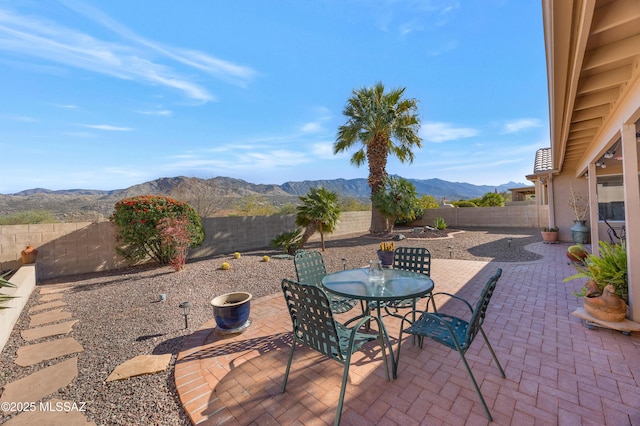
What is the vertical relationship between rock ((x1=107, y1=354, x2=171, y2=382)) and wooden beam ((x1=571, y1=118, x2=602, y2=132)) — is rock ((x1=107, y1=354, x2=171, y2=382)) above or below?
below

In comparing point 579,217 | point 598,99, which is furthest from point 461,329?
point 579,217

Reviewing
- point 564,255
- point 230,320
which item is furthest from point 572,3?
point 564,255

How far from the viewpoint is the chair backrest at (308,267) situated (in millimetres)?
3543

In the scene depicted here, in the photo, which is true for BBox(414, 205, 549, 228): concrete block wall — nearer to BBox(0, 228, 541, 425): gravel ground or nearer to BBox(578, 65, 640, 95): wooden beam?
BBox(0, 228, 541, 425): gravel ground

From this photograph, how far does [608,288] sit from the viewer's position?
3.29 meters

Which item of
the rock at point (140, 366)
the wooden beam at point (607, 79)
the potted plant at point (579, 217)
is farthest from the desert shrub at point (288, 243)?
the potted plant at point (579, 217)

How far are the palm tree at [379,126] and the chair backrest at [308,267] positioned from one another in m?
10.7

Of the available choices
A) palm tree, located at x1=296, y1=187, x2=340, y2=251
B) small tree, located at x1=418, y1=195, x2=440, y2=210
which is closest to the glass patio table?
palm tree, located at x1=296, y1=187, x2=340, y2=251

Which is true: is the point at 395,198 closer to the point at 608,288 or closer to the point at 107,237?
the point at 608,288

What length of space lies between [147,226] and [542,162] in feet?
45.7

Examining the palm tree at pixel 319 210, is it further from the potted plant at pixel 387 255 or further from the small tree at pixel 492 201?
the small tree at pixel 492 201

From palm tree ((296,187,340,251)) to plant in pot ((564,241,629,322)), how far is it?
684 cm

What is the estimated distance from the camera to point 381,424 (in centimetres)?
186

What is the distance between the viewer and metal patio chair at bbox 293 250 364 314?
10.9 feet
